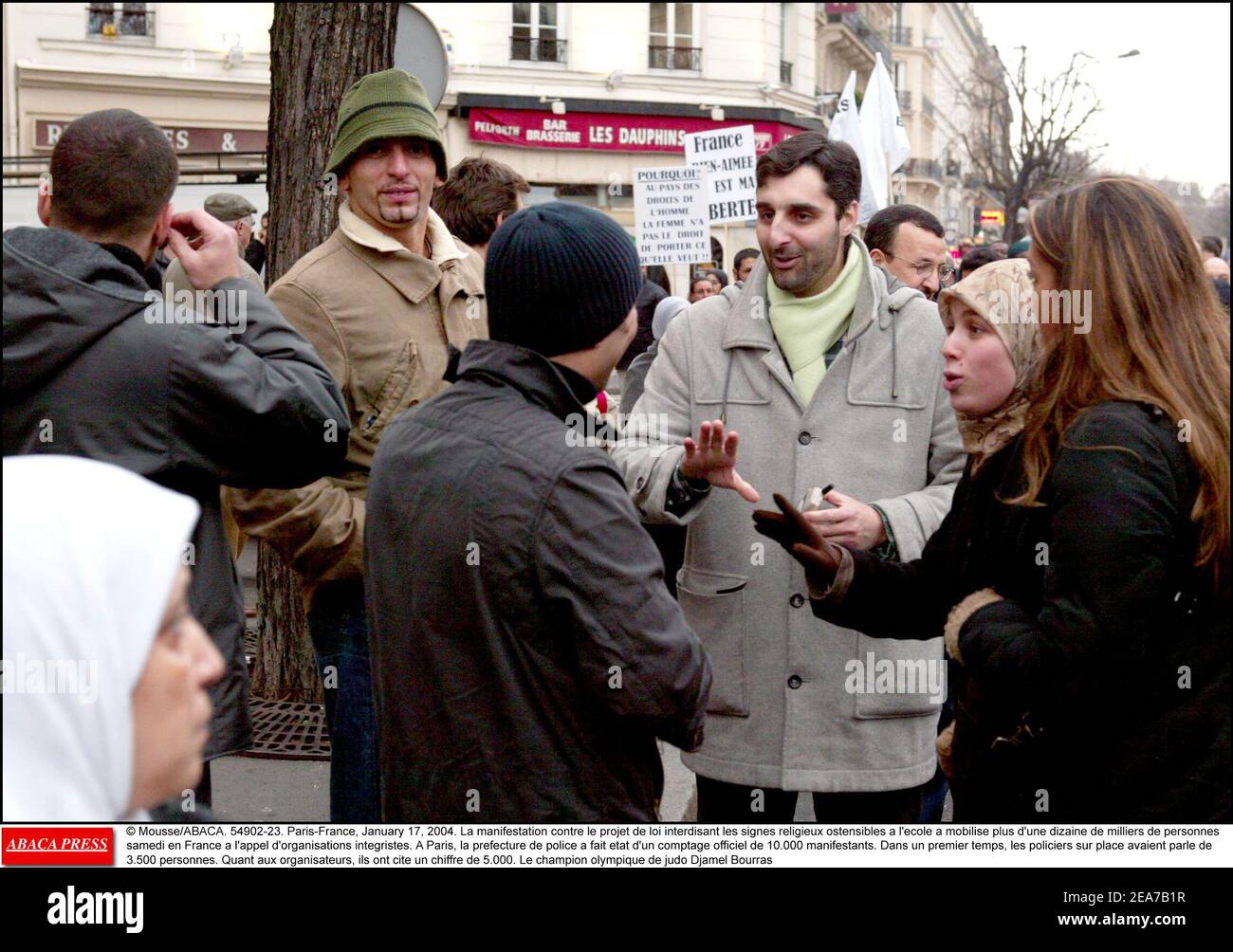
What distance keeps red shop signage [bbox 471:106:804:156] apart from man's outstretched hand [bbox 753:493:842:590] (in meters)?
23.3

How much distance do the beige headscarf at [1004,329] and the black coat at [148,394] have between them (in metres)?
1.37

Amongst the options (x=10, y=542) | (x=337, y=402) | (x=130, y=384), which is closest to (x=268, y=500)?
(x=337, y=402)

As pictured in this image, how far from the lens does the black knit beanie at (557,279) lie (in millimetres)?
2607

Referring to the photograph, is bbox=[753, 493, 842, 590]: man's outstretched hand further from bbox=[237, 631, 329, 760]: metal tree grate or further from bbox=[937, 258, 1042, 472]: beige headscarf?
bbox=[237, 631, 329, 760]: metal tree grate

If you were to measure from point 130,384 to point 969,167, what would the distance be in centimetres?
7392

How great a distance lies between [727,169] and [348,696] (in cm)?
766

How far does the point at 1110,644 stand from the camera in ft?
7.93

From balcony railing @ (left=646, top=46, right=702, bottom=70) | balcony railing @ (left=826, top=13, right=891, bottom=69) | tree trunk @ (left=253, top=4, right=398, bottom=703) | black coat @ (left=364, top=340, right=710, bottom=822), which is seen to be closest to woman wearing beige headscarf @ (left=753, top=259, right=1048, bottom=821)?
black coat @ (left=364, top=340, right=710, bottom=822)

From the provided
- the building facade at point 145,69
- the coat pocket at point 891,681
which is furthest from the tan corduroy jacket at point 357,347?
the building facade at point 145,69

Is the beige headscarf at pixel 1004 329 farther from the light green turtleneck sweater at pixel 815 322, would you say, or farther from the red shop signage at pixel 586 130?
the red shop signage at pixel 586 130

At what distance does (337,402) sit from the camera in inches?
126

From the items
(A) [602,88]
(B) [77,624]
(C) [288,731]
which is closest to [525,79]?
(A) [602,88]

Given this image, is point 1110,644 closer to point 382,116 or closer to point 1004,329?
point 1004,329

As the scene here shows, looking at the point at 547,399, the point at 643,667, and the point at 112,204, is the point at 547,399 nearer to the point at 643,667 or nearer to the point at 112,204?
the point at 643,667
